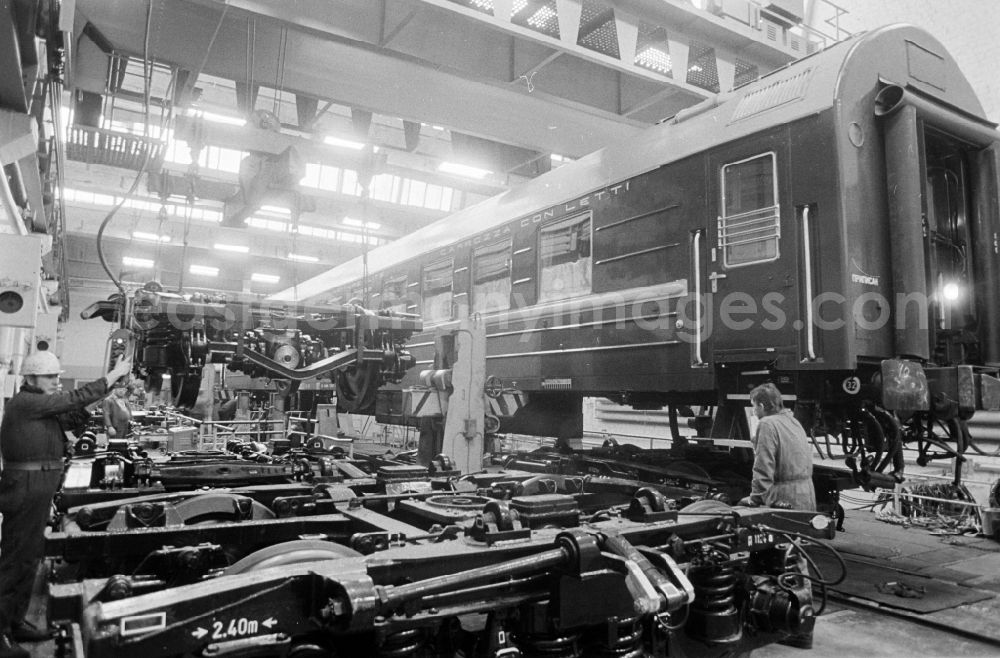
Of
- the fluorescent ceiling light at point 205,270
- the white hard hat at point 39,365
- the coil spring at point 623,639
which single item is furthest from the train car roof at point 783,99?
the fluorescent ceiling light at point 205,270

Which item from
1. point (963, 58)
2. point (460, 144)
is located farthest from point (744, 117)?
point (963, 58)

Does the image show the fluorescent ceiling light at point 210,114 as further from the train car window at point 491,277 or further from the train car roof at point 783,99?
the train car roof at point 783,99

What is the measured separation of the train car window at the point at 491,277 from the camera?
7520 mm

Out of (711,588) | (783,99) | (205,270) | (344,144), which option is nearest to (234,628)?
(711,588)

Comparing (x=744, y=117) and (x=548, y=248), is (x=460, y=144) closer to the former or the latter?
(x=548, y=248)

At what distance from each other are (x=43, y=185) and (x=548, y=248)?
19.3 ft

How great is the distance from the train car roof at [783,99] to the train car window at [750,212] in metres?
0.27

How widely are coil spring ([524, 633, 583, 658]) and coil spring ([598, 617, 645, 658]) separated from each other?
122 millimetres

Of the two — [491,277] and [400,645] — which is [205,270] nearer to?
[491,277]

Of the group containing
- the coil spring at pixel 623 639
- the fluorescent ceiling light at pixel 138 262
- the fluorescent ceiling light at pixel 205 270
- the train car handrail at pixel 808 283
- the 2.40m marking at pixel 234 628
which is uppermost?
the fluorescent ceiling light at pixel 138 262

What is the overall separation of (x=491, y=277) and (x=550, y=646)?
233 inches

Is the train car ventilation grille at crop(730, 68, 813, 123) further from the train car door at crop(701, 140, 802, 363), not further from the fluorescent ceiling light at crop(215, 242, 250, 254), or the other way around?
the fluorescent ceiling light at crop(215, 242, 250, 254)

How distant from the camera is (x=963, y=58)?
8.15 m

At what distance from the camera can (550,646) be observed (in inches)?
82.0
